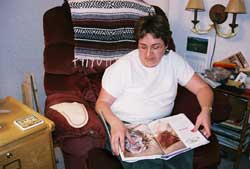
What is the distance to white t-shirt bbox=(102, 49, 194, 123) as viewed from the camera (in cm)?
146

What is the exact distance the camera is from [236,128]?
1.92 meters

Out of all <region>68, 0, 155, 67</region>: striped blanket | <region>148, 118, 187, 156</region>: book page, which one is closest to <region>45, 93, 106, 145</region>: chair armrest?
<region>148, 118, 187, 156</region>: book page

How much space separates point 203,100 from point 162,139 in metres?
0.37

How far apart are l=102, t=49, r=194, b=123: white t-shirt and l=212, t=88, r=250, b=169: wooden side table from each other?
1.58 feet

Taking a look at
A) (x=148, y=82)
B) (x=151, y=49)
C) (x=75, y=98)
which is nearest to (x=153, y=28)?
(x=151, y=49)

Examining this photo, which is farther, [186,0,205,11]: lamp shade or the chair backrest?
[186,0,205,11]: lamp shade

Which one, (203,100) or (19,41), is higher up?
(19,41)

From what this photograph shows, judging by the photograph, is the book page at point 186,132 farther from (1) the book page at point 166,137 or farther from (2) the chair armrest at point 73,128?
(2) the chair armrest at point 73,128

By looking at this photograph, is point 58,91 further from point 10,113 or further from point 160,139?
point 160,139

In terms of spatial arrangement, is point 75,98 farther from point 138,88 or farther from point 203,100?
point 203,100

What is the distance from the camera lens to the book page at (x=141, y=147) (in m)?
1.22

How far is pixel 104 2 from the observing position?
5.75ft

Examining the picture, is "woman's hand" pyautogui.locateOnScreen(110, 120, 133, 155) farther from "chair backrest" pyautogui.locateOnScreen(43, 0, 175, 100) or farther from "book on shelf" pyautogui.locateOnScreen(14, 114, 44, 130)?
"chair backrest" pyautogui.locateOnScreen(43, 0, 175, 100)

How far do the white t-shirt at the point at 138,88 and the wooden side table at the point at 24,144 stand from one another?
1.23ft
